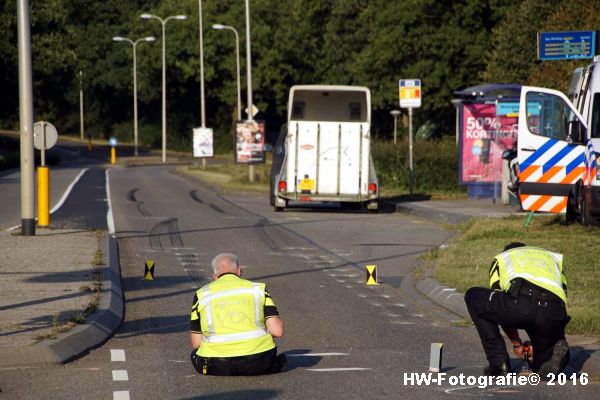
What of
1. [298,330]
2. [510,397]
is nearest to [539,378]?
[510,397]

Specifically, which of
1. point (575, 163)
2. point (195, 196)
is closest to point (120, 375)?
point (575, 163)

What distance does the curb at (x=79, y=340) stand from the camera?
31.4 feet

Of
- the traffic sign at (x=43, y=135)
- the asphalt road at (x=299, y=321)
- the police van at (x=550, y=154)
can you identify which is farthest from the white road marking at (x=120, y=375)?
the police van at (x=550, y=154)

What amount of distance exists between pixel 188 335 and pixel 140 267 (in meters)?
6.10

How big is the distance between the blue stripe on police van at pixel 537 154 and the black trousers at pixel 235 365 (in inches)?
525

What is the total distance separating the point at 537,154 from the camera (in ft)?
Answer: 70.7

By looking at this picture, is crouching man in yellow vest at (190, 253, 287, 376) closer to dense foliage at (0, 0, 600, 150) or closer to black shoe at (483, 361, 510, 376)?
black shoe at (483, 361, 510, 376)

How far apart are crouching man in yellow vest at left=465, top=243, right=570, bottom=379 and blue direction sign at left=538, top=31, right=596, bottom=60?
13.9 m

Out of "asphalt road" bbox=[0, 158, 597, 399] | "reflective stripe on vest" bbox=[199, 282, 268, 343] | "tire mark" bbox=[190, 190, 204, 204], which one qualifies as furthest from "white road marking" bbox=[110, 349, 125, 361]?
"tire mark" bbox=[190, 190, 204, 204]

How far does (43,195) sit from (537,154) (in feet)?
29.8

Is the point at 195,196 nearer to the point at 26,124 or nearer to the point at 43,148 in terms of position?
the point at 43,148

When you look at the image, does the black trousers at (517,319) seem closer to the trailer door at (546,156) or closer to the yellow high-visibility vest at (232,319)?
the yellow high-visibility vest at (232,319)

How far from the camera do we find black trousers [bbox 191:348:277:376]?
8.99m

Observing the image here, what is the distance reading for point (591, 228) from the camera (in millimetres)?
20938
